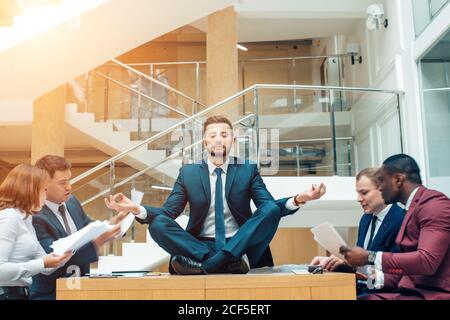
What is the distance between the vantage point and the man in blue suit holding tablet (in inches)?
109

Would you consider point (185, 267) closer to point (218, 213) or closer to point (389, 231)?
point (218, 213)

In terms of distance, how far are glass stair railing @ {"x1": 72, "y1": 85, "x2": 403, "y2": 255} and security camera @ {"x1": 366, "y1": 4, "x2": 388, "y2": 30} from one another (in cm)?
144

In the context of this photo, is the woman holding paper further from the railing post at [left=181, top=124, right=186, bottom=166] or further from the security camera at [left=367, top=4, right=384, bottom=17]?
the security camera at [left=367, top=4, right=384, bottom=17]

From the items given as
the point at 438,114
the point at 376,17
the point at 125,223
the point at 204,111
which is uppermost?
the point at 376,17

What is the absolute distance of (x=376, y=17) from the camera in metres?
6.91

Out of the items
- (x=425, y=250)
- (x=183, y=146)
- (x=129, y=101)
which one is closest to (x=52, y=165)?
(x=425, y=250)

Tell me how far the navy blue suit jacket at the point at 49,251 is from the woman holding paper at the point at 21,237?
19cm

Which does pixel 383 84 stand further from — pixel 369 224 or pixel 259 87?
pixel 369 224

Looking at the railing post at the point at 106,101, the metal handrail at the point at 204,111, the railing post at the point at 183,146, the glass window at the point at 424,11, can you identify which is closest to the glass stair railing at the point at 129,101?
the railing post at the point at 106,101

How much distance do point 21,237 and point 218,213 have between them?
1.11m

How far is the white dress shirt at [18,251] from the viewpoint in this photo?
99.6 inches

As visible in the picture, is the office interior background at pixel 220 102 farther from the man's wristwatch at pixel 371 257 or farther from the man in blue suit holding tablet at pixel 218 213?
the man's wristwatch at pixel 371 257

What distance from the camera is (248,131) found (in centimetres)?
533

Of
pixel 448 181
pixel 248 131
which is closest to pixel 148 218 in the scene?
pixel 248 131
